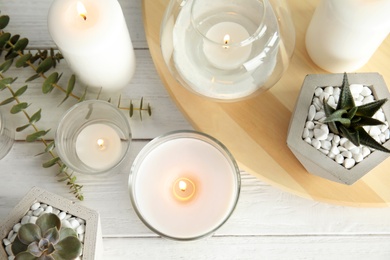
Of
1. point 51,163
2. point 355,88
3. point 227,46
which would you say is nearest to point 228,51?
point 227,46

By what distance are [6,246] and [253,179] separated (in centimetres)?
29

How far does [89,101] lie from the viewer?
2.08ft

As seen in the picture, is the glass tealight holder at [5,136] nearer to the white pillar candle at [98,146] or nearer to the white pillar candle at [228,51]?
the white pillar candle at [98,146]

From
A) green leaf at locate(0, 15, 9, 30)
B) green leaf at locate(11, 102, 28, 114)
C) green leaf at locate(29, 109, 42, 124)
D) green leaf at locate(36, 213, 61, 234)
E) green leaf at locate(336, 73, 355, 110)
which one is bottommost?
green leaf at locate(36, 213, 61, 234)

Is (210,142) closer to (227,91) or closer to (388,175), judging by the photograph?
(227,91)

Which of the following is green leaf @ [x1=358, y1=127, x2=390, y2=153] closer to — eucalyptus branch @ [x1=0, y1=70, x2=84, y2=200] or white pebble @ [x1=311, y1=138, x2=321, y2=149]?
white pebble @ [x1=311, y1=138, x2=321, y2=149]

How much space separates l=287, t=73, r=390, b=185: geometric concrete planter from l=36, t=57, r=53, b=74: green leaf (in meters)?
0.30

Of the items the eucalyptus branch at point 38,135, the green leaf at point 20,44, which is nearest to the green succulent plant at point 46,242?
the eucalyptus branch at point 38,135

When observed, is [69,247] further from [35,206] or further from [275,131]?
[275,131]

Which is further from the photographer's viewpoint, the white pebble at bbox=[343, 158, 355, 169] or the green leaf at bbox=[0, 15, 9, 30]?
the green leaf at bbox=[0, 15, 9, 30]

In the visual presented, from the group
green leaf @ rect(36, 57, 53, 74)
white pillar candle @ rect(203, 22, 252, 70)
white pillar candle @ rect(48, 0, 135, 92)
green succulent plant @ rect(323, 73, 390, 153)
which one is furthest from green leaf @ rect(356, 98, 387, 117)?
green leaf @ rect(36, 57, 53, 74)

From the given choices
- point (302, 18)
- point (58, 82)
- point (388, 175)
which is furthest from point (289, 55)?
point (58, 82)

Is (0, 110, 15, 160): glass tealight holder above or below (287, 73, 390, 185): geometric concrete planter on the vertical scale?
below

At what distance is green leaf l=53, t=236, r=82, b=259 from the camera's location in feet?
1.75
